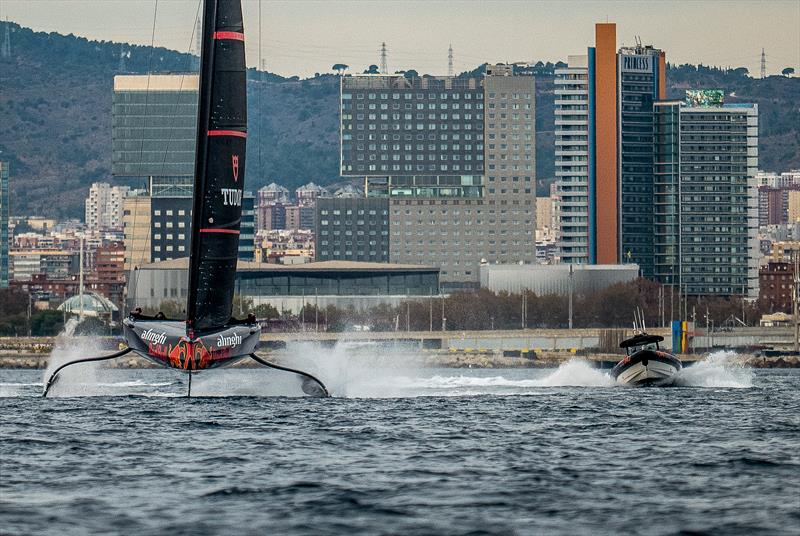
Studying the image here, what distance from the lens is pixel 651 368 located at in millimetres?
89750

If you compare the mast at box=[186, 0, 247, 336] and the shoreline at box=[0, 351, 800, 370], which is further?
the shoreline at box=[0, 351, 800, 370]

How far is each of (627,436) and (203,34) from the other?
21.7 meters

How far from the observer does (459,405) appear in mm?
67000

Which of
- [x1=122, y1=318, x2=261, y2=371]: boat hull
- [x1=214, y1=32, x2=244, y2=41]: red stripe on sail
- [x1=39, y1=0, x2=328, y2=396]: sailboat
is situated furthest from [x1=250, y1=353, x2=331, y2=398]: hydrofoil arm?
[x1=214, y1=32, x2=244, y2=41]: red stripe on sail

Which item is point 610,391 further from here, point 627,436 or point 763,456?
point 763,456

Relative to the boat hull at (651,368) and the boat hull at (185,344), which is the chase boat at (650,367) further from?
the boat hull at (185,344)

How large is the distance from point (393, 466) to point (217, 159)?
23.0 metres

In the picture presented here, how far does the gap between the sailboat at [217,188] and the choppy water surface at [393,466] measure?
2791mm

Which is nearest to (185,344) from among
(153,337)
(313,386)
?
(153,337)

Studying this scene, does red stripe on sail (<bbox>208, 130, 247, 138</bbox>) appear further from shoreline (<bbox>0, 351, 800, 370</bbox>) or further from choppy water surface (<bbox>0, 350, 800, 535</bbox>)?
shoreline (<bbox>0, 351, 800, 370</bbox>)

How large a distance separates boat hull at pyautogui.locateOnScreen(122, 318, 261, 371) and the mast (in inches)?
41.5

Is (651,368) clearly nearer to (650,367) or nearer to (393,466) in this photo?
(650,367)

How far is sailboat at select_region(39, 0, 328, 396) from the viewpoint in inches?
2483

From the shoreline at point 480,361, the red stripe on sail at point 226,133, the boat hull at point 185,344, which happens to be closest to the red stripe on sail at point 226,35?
the red stripe on sail at point 226,133
